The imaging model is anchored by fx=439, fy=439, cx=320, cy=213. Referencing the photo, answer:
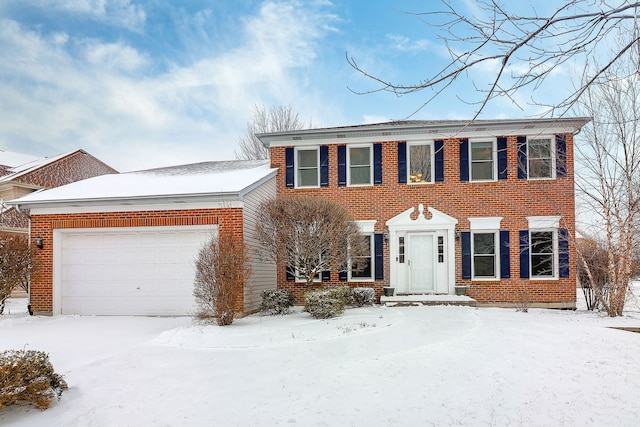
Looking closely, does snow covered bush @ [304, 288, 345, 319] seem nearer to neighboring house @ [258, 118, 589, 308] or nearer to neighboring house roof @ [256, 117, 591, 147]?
neighboring house @ [258, 118, 589, 308]

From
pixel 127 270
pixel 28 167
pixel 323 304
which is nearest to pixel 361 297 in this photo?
pixel 323 304

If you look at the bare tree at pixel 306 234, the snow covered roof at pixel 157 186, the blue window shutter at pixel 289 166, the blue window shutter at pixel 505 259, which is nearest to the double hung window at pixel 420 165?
the blue window shutter at pixel 505 259

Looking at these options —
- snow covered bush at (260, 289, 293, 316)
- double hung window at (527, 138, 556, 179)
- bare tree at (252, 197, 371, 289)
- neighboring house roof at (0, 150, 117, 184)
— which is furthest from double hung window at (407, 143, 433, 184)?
neighboring house roof at (0, 150, 117, 184)

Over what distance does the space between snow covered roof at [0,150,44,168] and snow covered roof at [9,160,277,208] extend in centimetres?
1208

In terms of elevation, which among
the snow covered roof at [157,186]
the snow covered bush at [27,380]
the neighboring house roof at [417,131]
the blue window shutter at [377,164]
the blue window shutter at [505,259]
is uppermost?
the neighboring house roof at [417,131]

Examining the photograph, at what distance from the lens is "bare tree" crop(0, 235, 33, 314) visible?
11594mm

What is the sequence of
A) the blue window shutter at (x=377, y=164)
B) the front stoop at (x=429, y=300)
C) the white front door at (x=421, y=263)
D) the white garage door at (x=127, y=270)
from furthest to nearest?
the blue window shutter at (x=377, y=164) < the white front door at (x=421, y=263) < the front stoop at (x=429, y=300) < the white garage door at (x=127, y=270)

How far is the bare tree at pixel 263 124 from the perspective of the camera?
96.3 feet

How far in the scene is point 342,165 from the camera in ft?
46.9

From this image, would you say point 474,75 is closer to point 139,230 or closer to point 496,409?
point 496,409

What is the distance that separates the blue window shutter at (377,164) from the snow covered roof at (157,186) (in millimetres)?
3234

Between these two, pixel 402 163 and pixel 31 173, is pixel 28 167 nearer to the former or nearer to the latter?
pixel 31 173

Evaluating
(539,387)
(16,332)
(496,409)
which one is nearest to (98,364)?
(16,332)

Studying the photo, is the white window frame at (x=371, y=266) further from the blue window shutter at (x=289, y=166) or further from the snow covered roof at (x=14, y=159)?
the snow covered roof at (x=14, y=159)
